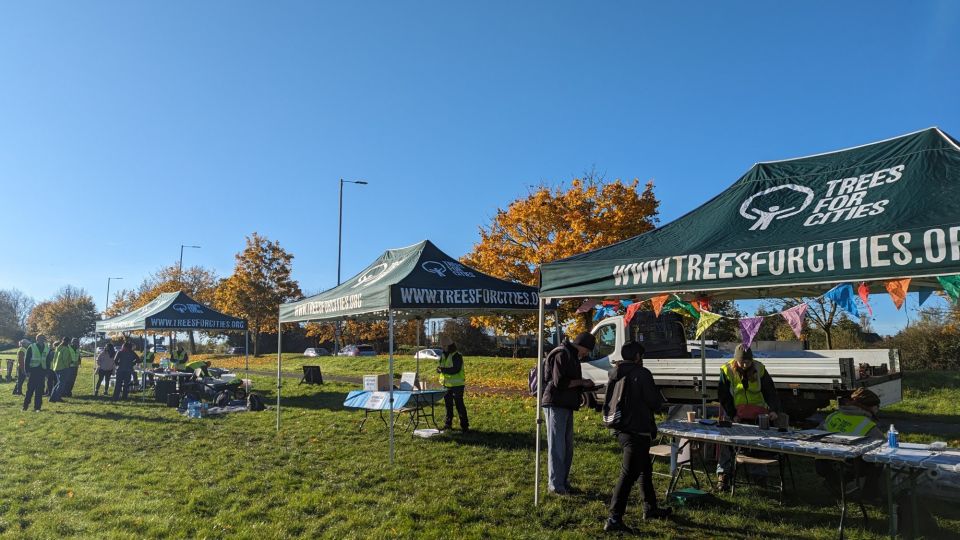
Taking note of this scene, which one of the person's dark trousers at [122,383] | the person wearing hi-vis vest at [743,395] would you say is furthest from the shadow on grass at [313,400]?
the person wearing hi-vis vest at [743,395]

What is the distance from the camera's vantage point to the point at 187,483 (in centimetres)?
682

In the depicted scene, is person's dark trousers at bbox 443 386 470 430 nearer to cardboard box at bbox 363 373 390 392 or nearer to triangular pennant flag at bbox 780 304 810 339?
cardboard box at bbox 363 373 390 392

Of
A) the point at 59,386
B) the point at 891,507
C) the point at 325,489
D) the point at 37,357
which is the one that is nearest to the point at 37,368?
the point at 37,357

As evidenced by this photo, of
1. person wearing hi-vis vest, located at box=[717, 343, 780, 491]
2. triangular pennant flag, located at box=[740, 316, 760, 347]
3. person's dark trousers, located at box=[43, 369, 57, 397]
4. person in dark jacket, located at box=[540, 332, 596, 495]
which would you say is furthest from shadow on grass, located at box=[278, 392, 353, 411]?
person wearing hi-vis vest, located at box=[717, 343, 780, 491]

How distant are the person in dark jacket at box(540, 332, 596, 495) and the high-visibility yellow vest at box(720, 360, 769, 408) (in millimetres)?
1624

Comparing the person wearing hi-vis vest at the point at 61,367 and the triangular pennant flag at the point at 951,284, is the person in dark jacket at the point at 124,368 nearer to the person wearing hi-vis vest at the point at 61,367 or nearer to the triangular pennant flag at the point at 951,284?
the person wearing hi-vis vest at the point at 61,367

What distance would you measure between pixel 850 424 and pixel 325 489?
17.6 ft

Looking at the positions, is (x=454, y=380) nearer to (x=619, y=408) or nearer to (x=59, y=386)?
(x=619, y=408)

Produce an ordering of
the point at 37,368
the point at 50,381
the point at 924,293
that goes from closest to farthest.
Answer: the point at 924,293
the point at 37,368
the point at 50,381

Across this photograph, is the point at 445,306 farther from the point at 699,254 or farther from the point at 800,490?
the point at 800,490

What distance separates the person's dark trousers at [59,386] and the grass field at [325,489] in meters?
4.84

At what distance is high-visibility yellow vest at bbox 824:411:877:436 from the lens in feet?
17.5

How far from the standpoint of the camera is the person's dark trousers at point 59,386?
15414 mm

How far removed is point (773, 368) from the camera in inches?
390
